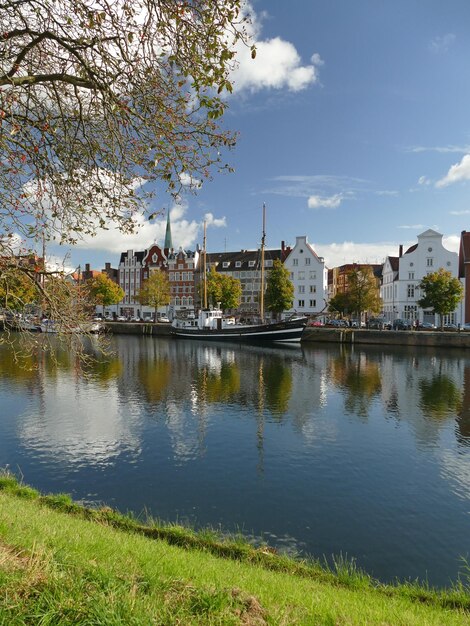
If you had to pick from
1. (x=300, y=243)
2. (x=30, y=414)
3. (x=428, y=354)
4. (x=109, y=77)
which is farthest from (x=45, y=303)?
(x=300, y=243)

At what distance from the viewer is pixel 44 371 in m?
34.1

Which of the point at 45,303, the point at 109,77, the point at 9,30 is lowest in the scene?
the point at 45,303

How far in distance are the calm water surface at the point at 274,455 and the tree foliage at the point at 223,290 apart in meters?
52.7

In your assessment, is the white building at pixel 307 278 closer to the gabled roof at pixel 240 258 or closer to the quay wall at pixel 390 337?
the gabled roof at pixel 240 258

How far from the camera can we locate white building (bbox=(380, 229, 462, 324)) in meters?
75.9

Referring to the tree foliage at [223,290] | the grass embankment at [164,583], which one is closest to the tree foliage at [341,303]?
the tree foliage at [223,290]

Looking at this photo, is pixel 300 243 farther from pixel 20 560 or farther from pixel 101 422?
pixel 20 560

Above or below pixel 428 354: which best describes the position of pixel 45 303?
above

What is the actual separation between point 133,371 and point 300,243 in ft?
199

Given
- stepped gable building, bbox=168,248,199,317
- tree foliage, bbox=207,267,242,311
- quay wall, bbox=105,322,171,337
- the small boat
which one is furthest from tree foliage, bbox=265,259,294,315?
stepped gable building, bbox=168,248,199,317

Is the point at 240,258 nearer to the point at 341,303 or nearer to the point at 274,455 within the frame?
the point at 341,303

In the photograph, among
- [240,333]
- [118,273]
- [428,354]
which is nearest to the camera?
[428,354]

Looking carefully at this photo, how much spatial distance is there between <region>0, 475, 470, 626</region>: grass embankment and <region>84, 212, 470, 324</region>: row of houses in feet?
192

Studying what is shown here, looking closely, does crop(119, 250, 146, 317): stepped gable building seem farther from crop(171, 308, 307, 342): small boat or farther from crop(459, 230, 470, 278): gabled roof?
crop(459, 230, 470, 278): gabled roof
